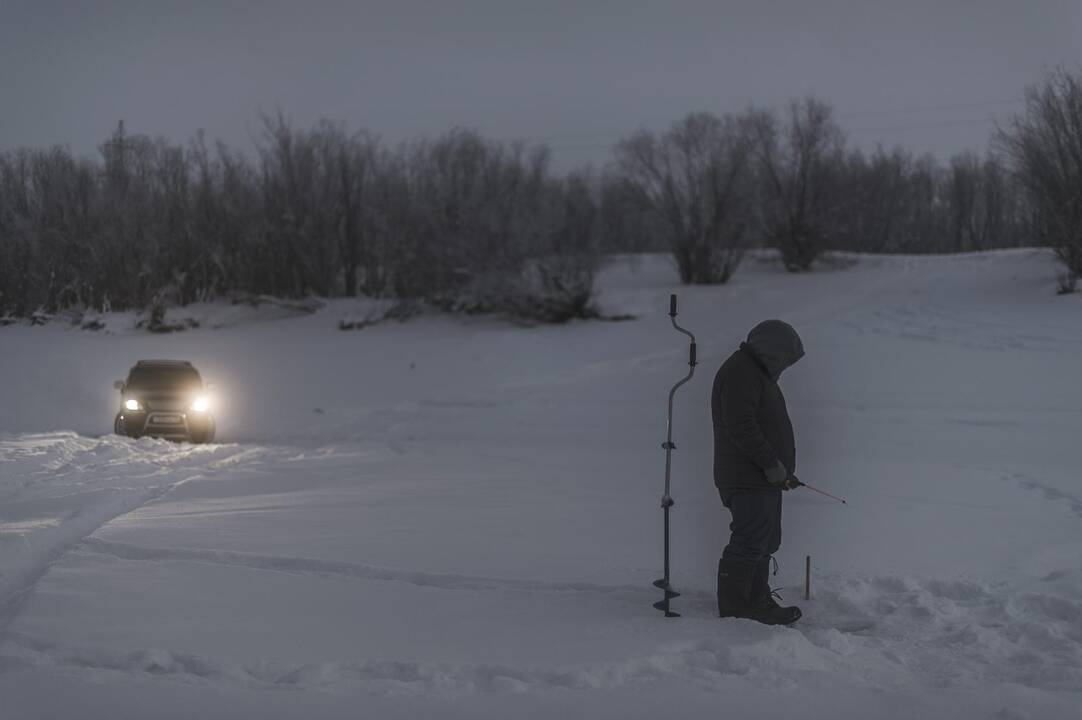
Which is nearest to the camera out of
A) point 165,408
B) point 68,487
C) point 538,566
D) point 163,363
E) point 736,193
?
point 538,566

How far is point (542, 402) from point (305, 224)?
23.3 meters

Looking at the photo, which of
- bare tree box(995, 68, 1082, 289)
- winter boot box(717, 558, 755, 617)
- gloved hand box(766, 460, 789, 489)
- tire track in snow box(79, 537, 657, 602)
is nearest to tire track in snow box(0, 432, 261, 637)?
tire track in snow box(79, 537, 657, 602)

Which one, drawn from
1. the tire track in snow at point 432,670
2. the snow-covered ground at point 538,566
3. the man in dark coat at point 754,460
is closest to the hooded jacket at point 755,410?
the man in dark coat at point 754,460

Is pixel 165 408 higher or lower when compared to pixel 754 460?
lower

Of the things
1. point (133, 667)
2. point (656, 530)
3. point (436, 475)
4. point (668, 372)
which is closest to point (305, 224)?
point (668, 372)

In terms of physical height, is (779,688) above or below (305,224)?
below

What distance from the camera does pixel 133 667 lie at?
4.97m

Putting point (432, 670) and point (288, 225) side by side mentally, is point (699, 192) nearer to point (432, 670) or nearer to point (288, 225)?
point (288, 225)

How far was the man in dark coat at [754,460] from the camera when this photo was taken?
5.88 m

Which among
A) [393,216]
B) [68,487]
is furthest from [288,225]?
[68,487]

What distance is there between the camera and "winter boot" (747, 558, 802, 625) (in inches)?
233

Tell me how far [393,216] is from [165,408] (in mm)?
24485

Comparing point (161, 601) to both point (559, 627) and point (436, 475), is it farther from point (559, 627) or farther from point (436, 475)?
point (436, 475)

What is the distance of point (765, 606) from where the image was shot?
19.6 feet
